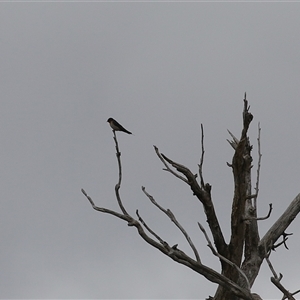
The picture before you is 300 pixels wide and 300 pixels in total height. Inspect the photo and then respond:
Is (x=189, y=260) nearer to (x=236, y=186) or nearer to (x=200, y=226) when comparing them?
(x=200, y=226)

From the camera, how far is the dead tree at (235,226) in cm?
727

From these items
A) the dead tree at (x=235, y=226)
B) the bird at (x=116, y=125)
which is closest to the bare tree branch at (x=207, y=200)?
the dead tree at (x=235, y=226)

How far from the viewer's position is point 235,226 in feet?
27.0

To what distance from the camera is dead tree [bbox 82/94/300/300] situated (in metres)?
7.27

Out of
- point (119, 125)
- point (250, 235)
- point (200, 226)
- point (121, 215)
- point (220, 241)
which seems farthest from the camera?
point (119, 125)

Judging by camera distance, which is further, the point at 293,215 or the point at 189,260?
the point at 293,215

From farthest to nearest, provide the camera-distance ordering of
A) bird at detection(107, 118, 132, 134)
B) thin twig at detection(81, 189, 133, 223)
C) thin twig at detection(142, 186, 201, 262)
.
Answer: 1. bird at detection(107, 118, 132, 134)
2. thin twig at detection(81, 189, 133, 223)
3. thin twig at detection(142, 186, 201, 262)

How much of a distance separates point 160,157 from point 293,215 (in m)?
2.34

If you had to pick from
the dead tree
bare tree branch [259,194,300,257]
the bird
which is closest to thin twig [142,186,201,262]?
the dead tree

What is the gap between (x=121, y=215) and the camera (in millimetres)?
7637

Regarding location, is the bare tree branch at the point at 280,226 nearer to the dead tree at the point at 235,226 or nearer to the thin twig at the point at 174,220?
the dead tree at the point at 235,226

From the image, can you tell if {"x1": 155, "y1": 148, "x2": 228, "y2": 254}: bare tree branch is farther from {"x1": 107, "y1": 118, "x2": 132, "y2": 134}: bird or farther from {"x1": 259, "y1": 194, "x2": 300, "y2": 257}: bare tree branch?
{"x1": 107, "y1": 118, "x2": 132, "y2": 134}: bird

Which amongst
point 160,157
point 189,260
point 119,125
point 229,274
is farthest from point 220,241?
point 119,125

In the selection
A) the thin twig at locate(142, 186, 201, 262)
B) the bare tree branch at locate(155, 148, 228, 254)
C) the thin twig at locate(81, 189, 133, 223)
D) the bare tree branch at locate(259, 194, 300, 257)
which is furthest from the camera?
the bare tree branch at locate(259, 194, 300, 257)
